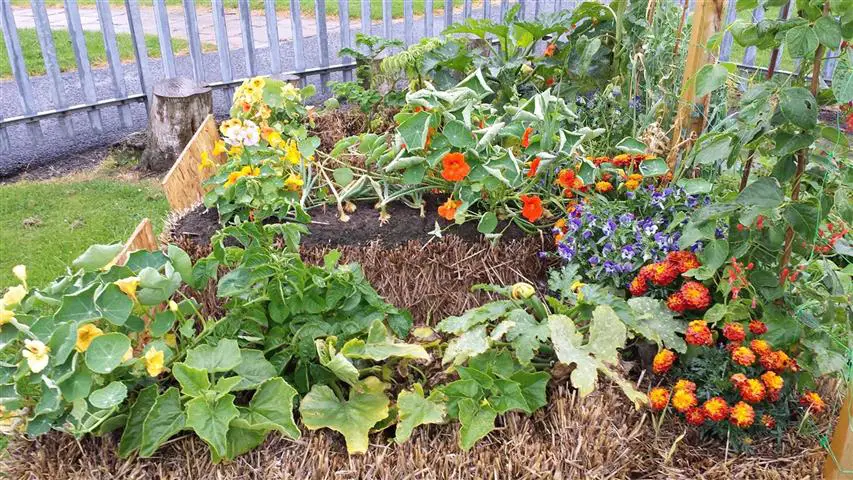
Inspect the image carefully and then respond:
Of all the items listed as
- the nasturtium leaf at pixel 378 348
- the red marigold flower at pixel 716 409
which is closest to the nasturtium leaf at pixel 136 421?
the nasturtium leaf at pixel 378 348

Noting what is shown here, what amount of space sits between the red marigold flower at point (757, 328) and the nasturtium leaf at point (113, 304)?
5.17 feet

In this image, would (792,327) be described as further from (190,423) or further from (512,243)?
(190,423)

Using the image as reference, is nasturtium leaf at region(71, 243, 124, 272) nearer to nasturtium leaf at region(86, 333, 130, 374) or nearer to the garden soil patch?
nasturtium leaf at region(86, 333, 130, 374)

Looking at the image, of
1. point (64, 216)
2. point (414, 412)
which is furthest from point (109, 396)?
point (64, 216)

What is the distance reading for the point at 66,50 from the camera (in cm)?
772

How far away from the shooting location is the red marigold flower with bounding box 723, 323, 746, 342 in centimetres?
172

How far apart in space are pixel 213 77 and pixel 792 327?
6.49 meters

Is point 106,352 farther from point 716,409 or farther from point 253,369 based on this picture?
point 716,409

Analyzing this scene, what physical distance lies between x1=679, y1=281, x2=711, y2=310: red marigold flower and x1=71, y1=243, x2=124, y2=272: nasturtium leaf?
5.12 feet

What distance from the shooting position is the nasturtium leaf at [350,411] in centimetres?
172

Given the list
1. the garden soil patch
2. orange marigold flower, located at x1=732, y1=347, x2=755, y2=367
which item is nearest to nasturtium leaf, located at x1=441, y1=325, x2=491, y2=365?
the garden soil patch

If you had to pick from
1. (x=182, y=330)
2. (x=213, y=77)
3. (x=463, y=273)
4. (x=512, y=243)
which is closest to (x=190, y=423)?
(x=182, y=330)

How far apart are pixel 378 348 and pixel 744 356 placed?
92 cm

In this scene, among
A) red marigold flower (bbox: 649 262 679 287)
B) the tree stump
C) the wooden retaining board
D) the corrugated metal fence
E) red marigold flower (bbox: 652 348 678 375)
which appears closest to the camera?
red marigold flower (bbox: 652 348 678 375)
